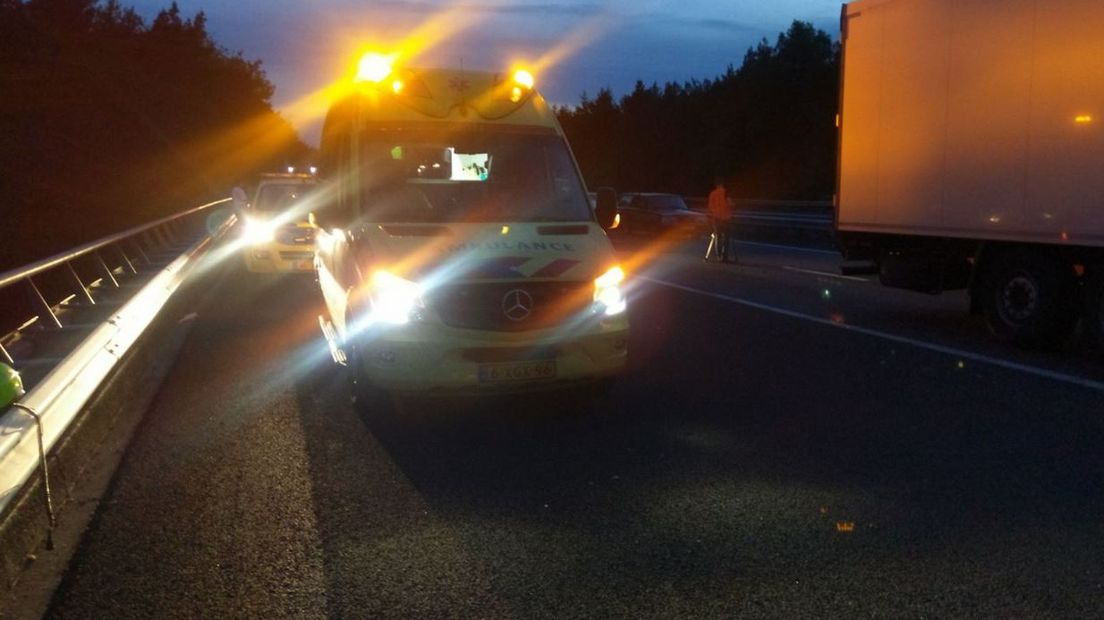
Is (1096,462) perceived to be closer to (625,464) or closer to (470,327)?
(625,464)

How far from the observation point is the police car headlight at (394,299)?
23.5ft

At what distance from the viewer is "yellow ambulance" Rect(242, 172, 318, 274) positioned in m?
16.9

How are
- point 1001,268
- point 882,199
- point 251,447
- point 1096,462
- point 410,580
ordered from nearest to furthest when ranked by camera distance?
point 410,580 < point 1096,462 < point 251,447 < point 1001,268 < point 882,199

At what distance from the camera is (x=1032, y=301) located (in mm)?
10625

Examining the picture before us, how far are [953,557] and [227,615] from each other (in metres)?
3.10

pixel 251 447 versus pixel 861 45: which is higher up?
pixel 861 45

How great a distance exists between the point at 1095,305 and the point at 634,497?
6.28 meters

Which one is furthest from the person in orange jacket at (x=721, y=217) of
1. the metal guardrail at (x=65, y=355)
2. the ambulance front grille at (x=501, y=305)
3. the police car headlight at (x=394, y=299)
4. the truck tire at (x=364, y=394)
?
the police car headlight at (x=394, y=299)

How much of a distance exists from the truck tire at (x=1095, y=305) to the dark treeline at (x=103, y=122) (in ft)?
62.6

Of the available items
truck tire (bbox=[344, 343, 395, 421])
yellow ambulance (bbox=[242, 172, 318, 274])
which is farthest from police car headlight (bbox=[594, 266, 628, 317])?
yellow ambulance (bbox=[242, 172, 318, 274])

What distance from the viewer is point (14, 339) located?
26.5 ft

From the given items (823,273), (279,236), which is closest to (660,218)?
(823,273)

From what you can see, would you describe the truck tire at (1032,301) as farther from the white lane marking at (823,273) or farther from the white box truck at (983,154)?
the white lane marking at (823,273)

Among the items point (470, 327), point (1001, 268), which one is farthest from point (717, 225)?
point (470, 327)
